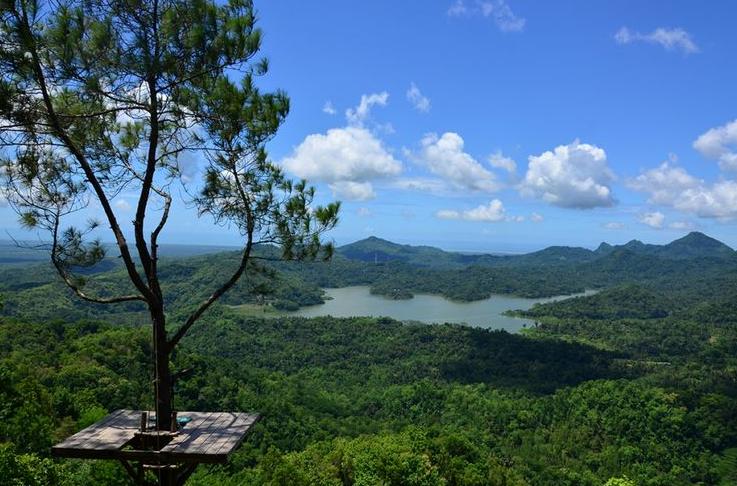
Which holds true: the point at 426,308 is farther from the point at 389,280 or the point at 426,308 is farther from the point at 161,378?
the point at 161,378

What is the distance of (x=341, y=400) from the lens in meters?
40.5

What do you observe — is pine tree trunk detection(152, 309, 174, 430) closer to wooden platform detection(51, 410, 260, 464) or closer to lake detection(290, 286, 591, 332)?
wooden platform detection(51, 410, 260, 464)

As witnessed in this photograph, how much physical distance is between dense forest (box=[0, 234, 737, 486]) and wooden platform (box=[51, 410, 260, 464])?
3.80 ft

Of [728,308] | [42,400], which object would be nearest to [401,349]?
[42,400]

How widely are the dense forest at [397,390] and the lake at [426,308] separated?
19.7ft

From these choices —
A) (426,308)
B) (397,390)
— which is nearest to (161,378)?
(397,390)

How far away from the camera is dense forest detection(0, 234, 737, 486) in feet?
47.6

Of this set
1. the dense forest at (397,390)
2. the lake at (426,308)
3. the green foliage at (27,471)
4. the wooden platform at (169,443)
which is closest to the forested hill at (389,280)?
the dense forest at (397,390)

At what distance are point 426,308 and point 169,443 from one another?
296 ft

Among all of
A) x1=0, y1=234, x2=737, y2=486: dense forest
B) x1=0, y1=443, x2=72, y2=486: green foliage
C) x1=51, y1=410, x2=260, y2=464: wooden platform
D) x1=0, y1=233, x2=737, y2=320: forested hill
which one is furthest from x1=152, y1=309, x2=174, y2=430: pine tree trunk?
x1=0, y1=233, x2=737, y2=320: forested hill

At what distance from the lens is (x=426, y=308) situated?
91875 millimetres

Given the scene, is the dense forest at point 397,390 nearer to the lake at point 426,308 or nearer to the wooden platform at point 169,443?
the wooden platform at point 169,443

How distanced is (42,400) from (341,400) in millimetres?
28434

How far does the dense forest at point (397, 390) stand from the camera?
14500mm
